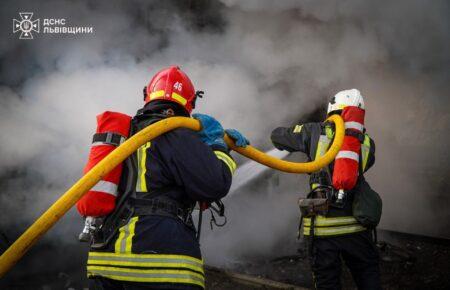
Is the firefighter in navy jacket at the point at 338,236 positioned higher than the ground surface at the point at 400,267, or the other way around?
the firefighter in navy jacket at the point at 338,236

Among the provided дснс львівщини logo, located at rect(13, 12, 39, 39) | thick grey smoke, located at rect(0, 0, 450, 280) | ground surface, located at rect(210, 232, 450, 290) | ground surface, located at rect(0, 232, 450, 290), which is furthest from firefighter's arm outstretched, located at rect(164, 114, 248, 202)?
дснс львівщини logo, located at rect(13, 12, 39, 39)

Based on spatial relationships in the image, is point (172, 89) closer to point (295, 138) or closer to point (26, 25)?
point (295, 138)

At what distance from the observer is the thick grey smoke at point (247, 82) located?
5629mm

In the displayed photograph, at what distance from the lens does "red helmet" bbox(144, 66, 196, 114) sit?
7.89 feet

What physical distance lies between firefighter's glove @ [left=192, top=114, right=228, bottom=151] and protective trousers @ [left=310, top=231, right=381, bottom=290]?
1.70m

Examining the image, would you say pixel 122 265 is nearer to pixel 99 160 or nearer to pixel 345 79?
pixel 99 160

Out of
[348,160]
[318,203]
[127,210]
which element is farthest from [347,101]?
[127,210]

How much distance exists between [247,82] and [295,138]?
12.7ft

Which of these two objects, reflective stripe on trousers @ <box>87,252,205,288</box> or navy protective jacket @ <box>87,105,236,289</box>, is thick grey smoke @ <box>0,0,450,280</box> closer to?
navy protective jacket @ <box>87,105,236,289</box>

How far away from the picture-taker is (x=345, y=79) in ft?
26.1

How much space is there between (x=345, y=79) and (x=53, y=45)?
594 centimetres

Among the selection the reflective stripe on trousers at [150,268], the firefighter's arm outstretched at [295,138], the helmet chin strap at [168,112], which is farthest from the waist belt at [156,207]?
the firefighter's arm outstretched at [295,138]

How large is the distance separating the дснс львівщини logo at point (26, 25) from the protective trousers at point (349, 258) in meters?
5.56

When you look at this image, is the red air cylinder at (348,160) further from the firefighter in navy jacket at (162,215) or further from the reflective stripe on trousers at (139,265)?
the reflective stripe on trousers at (139,265)
